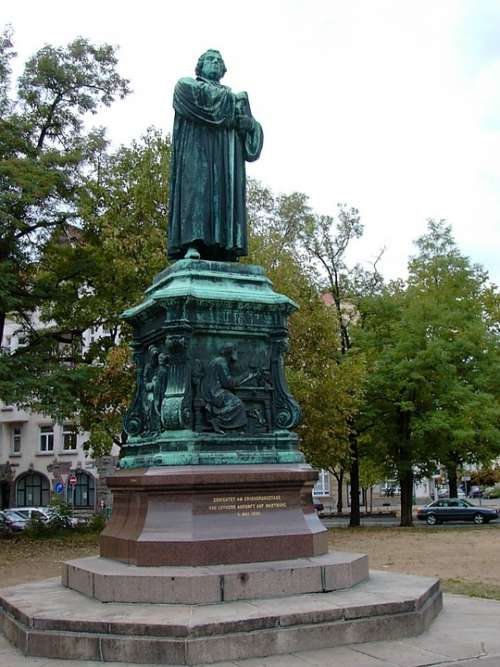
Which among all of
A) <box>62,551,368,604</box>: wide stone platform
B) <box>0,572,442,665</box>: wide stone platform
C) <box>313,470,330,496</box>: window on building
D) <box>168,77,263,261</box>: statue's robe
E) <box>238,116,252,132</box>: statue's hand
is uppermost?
<box>238,116,252,132</box>: statue's hand

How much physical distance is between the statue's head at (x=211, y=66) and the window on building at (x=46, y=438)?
4874 centimetres

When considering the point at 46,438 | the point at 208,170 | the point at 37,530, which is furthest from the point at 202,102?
the point at 46,438

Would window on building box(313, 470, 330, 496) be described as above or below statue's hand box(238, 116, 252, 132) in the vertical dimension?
below

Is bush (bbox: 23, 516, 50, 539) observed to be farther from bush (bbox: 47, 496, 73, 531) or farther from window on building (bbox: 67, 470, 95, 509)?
window on building (bbox: 67, 470, 95, 509)

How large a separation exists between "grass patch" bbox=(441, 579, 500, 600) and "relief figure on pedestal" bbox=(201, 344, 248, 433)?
4251 millimetres

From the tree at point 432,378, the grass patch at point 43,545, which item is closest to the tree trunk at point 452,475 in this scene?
the tree at point 432,378

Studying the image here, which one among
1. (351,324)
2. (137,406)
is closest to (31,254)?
(351,324)

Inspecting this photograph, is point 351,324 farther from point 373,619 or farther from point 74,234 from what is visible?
point 373,619

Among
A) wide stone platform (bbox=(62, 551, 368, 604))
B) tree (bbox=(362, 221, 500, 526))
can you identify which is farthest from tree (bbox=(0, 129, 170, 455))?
wide stone platform (bbox=(62, 551, 368, 604))

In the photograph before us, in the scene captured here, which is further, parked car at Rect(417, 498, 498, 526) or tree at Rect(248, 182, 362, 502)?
parked car at Rect(417, 498, 498, 526)

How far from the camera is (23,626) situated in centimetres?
718

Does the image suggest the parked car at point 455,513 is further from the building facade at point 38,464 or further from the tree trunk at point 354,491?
the building facade at point 38,464

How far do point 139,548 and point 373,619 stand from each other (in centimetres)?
240

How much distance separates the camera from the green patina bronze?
8.95 m
